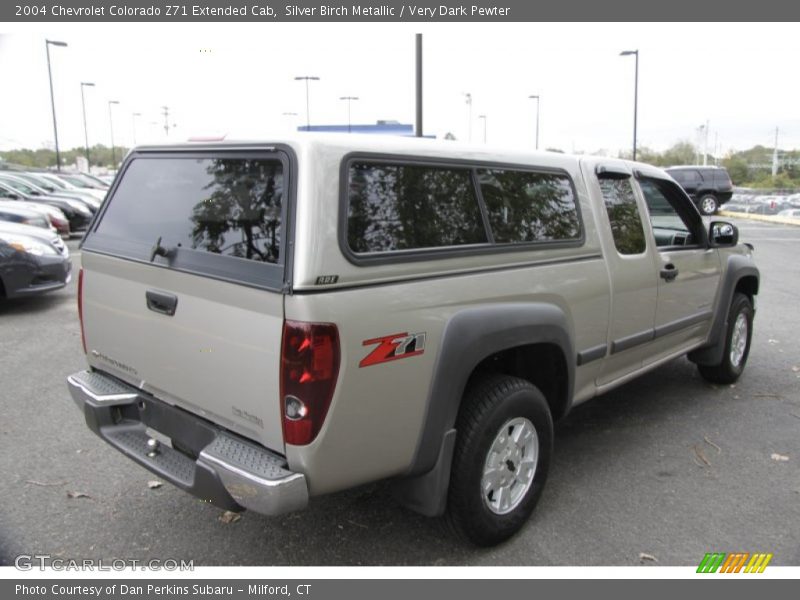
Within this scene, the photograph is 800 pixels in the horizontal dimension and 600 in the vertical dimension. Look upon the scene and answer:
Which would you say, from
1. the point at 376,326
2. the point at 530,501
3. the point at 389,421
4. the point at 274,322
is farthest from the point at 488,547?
the point at 274,322

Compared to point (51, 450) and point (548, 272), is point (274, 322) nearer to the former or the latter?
point (548, 272)

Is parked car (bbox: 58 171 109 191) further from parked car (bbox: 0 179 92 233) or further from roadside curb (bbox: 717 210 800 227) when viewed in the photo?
roadside curb (bbox: 717 210 800 227)

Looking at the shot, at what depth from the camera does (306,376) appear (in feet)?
7.53

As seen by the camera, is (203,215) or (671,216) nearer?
(203,215)

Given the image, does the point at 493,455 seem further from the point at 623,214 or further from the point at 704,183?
the point at 704,183

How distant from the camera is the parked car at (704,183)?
85.5 ft

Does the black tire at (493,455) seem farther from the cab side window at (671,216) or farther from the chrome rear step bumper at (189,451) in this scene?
the cab side window at (671,216)

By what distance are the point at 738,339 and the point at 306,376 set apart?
4.53 meters

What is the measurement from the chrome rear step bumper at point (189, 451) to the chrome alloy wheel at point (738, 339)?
171 inches

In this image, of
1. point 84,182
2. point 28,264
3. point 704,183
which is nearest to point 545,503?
point 28,264

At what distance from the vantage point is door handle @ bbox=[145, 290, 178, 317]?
2744 mm

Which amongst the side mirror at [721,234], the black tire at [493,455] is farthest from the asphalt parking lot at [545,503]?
the side mirror at [721,234]

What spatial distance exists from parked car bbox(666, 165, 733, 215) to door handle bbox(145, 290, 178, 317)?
2645 cm

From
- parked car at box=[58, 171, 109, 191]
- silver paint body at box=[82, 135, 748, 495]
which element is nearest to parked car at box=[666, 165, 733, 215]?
parked car at box=[58, 171, 109, 191]
